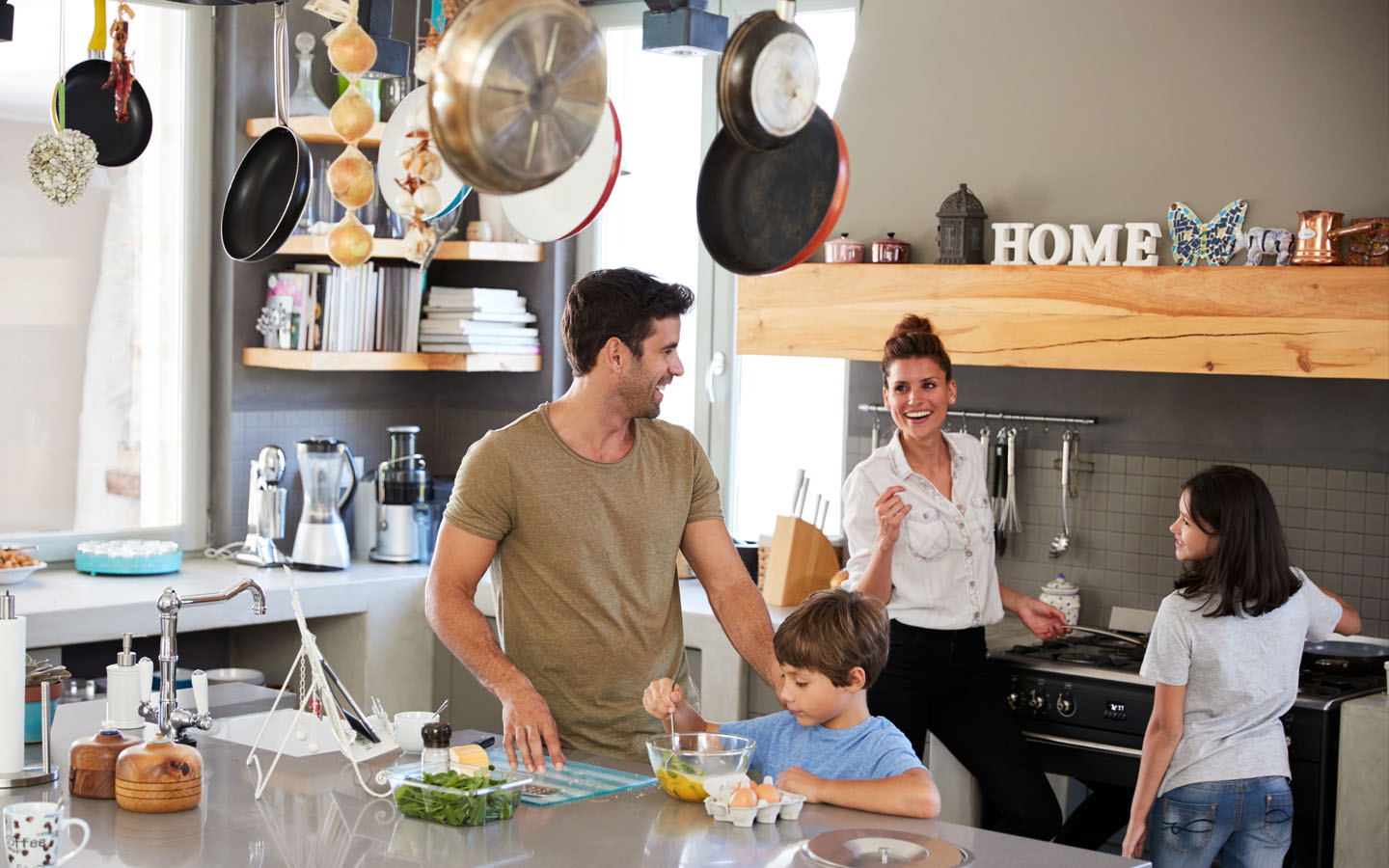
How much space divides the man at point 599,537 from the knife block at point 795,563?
1441 millimetres

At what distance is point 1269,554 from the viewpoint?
10.5 ft

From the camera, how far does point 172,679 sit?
2.50 metres

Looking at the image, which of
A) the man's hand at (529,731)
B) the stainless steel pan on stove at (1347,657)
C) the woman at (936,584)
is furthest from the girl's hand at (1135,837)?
the man's hand at (529,731)

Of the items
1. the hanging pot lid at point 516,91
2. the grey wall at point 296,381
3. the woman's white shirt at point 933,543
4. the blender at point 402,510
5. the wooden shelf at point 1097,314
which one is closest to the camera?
the hanging pot lid at point 516,91

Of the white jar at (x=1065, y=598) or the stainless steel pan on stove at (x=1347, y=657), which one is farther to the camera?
the white jar at (x=1065, y=598)

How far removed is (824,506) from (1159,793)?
1654 mm

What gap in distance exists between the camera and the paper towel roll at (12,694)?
7.73 ft

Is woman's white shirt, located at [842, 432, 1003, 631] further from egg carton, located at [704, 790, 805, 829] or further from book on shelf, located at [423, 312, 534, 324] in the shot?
book on shelf, located at [423, 312, 534, 324]

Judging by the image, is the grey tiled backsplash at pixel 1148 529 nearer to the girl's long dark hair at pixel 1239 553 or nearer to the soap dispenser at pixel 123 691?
the girl's long dark hair at pixel 1239 553

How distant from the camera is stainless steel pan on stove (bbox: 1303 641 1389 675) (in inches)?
Result: 143

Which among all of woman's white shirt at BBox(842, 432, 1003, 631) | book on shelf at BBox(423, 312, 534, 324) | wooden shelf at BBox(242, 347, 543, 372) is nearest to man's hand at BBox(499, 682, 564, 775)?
woman's white shirt at BBox(842, 432, 1003, 631)

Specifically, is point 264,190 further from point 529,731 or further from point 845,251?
point 845,251

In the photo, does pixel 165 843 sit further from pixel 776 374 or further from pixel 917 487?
pixel 776 374

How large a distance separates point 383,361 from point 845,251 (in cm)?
164
